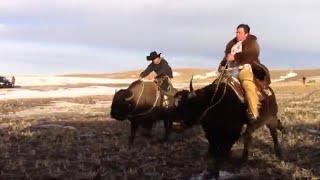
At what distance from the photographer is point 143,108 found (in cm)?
1484

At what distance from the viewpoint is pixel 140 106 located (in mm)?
14781

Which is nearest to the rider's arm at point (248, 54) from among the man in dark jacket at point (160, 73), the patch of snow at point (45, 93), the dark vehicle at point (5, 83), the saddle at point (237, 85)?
the saddle at point (237, 85)

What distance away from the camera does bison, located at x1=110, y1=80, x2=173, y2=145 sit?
14.6 meters

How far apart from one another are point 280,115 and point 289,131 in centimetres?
435

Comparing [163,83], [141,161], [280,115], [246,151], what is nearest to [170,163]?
[141,161]

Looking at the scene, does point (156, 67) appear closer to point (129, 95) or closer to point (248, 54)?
point (129, 95)

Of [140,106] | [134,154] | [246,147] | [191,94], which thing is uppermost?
[191,94]

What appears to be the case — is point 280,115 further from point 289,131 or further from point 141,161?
point 141,161

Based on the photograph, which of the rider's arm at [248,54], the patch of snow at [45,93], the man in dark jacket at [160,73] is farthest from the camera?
the patch of snow at [45,93]

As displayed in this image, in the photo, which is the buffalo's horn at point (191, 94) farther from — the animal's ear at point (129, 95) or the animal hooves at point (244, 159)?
the animal's ear at point (129, 95)

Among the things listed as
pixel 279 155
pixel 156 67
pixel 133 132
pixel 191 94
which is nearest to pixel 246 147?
pixel 279 155

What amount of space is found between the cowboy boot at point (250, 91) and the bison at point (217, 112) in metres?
0.11

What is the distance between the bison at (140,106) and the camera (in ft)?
47.8

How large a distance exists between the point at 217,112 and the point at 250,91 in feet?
2.45
